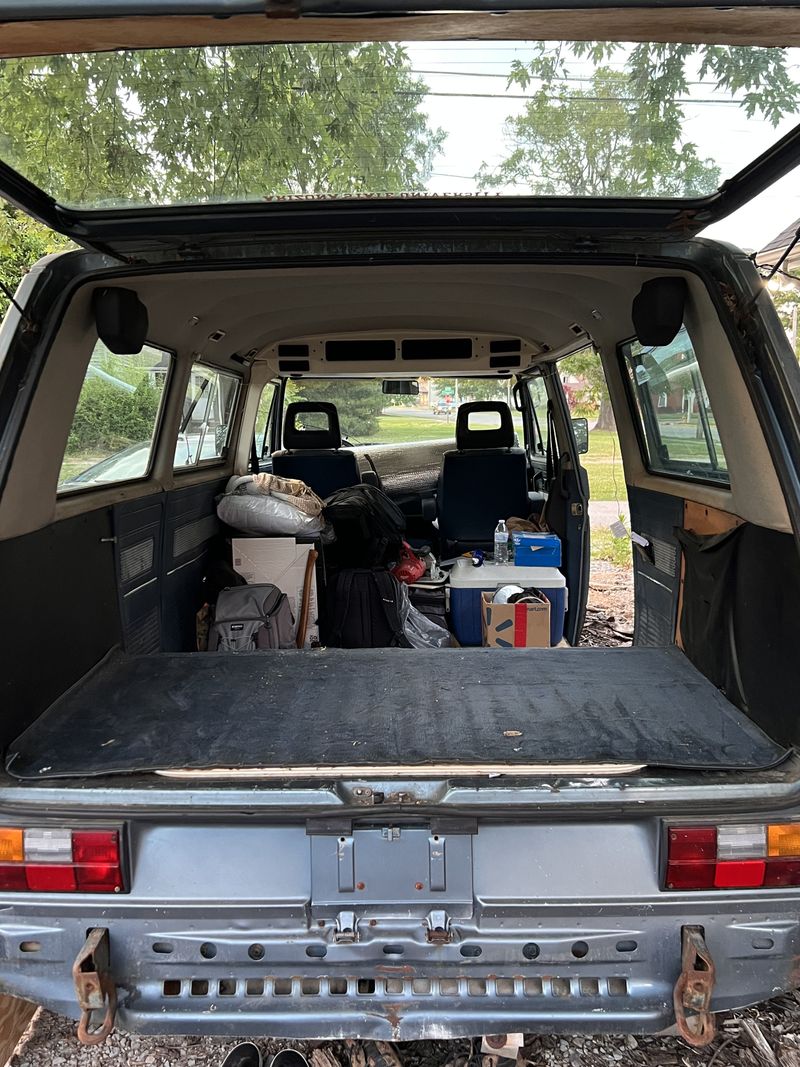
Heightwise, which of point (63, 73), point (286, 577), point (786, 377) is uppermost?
point (63, 73)

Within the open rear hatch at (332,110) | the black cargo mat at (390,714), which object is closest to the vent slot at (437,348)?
the black cargo mat at (390,714)

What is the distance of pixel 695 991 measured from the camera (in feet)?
5.11

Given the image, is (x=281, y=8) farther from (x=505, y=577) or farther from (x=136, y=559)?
(x=505, y=577)

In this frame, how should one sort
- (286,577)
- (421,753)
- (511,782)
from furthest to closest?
(286,577)
(421,753)
(511,782)

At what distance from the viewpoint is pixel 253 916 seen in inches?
63.4

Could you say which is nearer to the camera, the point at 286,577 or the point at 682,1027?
the point at 682,1027

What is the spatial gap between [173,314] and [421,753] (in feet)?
7.79

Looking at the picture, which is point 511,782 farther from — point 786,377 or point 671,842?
point 786,377

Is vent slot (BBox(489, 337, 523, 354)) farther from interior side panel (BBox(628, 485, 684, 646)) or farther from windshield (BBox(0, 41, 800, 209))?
windshield (BBox(0, 41, 800, 209))

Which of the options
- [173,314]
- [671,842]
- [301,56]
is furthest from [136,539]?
[671,842]

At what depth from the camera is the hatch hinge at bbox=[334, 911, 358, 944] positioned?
1597mm

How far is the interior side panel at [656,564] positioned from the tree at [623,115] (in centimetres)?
139

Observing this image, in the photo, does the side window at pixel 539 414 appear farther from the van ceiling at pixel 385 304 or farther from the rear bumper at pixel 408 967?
the rear bumper at pixel 408 967

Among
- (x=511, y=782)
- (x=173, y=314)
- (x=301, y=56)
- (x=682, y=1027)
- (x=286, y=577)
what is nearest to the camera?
(x=301, y=56)
